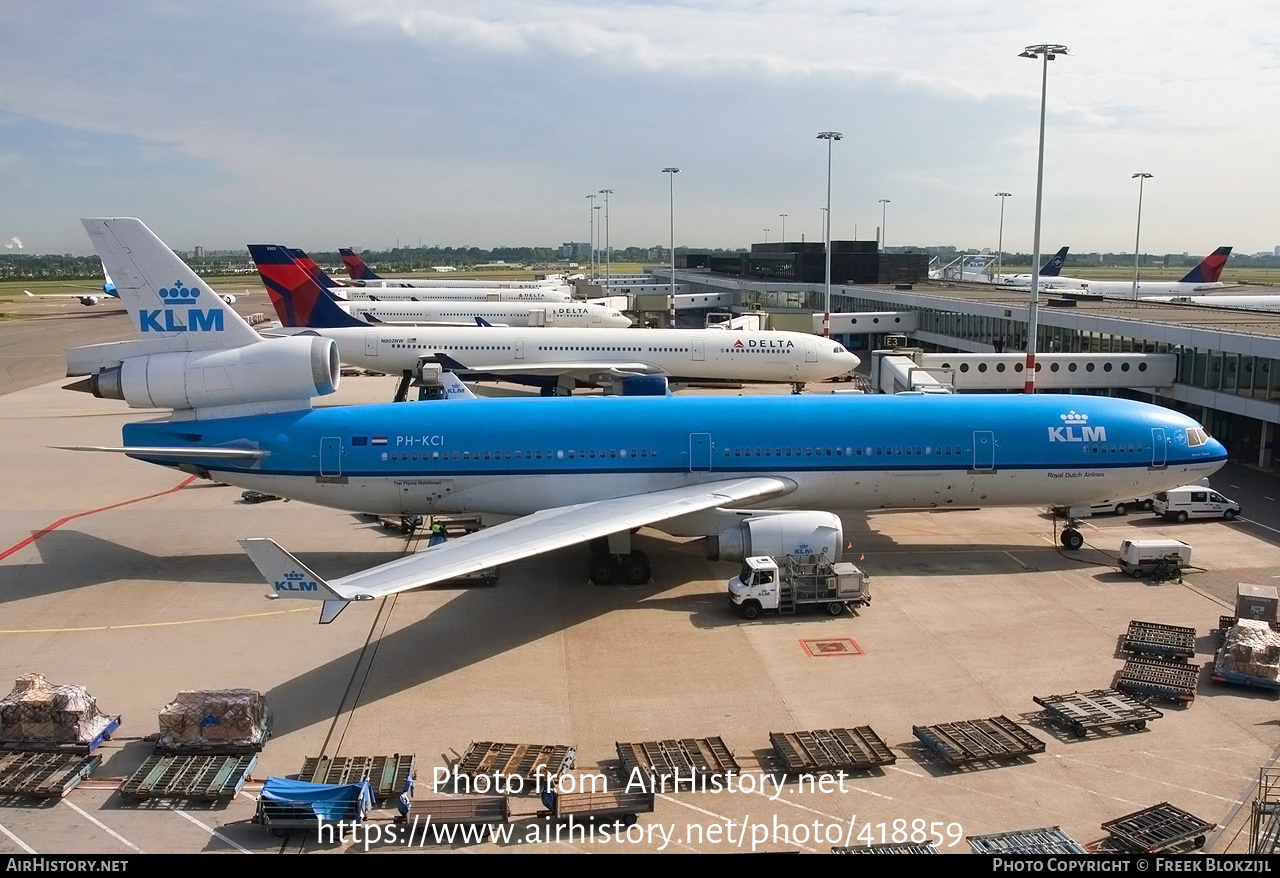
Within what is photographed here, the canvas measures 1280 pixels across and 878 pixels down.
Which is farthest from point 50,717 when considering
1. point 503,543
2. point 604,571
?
point 604,571

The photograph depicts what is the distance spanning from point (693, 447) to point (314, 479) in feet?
34.2

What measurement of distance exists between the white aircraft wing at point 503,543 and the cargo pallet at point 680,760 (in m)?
5.05

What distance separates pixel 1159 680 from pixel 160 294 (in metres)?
25.6

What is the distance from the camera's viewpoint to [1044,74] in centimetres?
3506

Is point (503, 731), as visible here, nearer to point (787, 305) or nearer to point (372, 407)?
point (372, 407)

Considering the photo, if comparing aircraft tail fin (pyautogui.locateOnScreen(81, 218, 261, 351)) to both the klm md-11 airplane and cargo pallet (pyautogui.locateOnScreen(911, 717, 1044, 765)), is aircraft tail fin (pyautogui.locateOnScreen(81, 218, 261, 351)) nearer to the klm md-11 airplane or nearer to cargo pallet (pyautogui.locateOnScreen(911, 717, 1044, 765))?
the klm md-11 airplane

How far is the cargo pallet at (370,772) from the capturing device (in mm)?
14555

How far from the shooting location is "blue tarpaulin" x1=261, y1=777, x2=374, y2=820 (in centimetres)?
1360

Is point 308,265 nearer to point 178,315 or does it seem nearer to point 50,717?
point 178,315

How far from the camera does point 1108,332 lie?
151 ft

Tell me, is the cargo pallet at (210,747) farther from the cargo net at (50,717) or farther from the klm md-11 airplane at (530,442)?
the klm md-11 airplane at (530,442)

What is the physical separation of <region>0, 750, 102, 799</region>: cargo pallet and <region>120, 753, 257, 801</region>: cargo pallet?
0.86 m

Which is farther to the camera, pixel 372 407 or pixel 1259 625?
pixel 372 407

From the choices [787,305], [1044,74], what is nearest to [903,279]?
[787,305]
